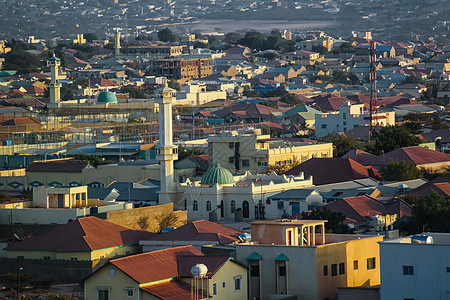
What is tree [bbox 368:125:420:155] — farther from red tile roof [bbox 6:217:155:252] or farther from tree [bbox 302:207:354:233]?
red tile roof [bbox 6:217:155:252]

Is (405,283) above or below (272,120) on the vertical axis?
above

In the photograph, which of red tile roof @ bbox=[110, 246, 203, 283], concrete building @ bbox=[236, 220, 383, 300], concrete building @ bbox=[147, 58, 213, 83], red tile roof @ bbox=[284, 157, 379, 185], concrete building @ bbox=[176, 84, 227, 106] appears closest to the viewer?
red tile roof @ bbox=[110, 246, 203, 283]

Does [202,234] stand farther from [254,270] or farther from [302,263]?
[302,263]

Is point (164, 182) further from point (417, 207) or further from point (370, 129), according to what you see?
point (370, 129)

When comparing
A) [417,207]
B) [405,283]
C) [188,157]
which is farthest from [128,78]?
[405,283]

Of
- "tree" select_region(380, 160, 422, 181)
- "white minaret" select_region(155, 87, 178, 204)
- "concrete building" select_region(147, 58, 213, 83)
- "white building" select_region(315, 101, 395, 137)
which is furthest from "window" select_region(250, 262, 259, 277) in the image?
"concrete building" select_region(147, 58, 213, 83)

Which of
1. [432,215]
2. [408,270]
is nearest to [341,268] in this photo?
[408,270]

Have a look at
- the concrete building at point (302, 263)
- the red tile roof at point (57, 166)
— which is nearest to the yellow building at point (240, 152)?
the red tile roof at point (57, 166)
